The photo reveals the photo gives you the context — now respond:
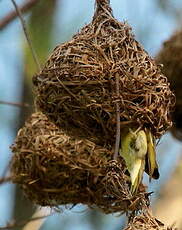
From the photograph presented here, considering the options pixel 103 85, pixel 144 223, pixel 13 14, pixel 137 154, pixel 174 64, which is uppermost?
pixel 13 14

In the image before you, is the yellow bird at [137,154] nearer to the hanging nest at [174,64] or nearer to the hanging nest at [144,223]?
the hanging nest at [144,223]

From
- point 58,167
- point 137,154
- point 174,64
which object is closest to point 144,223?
point 137,154

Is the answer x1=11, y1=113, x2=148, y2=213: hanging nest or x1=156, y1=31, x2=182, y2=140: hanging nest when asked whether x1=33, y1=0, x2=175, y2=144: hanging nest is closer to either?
x1=11, y1=113, x2=148, y2=213: hanging nest

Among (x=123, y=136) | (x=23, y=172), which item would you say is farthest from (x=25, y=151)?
(x=123, y=136)

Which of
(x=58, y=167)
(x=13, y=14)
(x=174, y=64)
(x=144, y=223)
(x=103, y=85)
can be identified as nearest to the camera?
(x=144, y=223)

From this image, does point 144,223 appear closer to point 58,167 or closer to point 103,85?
point 103,85

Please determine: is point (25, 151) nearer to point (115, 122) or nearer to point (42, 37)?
point (115, 122)
